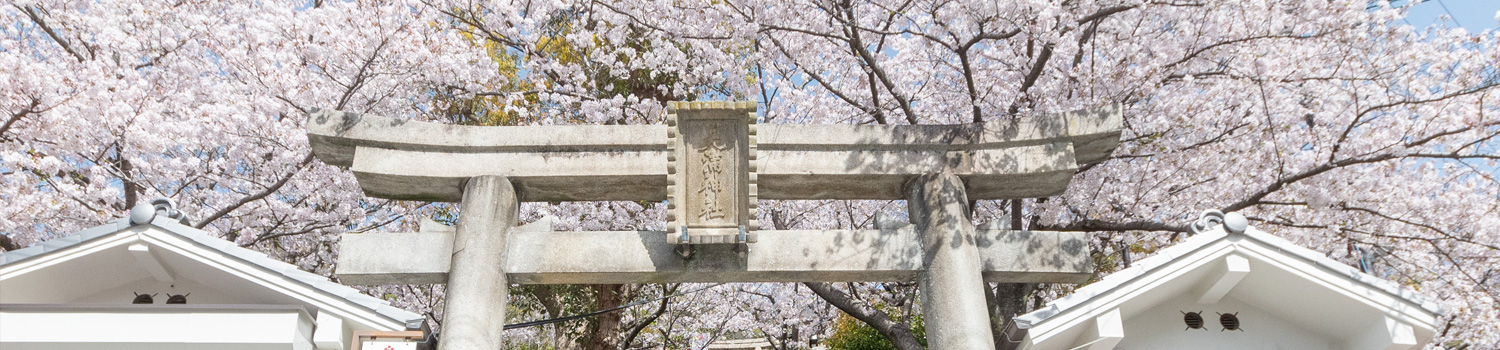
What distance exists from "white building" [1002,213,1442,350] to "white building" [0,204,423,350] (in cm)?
493

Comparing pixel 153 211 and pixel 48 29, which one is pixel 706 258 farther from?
pixel 48 29

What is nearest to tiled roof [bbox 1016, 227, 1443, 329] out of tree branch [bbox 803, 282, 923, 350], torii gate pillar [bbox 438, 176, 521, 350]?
tree branch [bbox 803, 282, 923, 350]

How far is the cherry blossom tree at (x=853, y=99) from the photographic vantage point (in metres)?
9.11

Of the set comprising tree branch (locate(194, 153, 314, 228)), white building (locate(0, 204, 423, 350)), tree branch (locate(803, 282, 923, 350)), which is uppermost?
tree branch (locate(194, 153, 314, 228))

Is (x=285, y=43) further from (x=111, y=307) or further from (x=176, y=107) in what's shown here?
(x=111, y=307)

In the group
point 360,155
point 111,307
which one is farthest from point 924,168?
point 111,307

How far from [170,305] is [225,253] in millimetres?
481

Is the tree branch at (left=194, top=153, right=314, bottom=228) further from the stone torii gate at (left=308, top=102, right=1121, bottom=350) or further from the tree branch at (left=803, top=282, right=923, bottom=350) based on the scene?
the tree branch at (left=803, top=282, right=923, bottom=350)

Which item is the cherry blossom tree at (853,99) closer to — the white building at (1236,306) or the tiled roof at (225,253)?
the white building at (1236,306)

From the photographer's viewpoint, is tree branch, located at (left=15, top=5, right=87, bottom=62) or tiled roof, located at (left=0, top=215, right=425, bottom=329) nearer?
tiled roof, located at (left=0, top=215, right=425, bottom=329)

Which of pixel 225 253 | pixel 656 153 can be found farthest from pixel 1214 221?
pixel 225 253

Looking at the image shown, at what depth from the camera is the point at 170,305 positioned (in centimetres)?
594

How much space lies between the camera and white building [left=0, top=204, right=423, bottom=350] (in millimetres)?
5898

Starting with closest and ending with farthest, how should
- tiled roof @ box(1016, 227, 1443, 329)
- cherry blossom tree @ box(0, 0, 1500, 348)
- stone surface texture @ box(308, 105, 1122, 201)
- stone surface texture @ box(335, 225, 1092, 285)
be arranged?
1. tiled roof @ box(1016, 227, 1443, 329)
2. stone surface texture @ box(335, 225, 1092, 285)
3. stone surface texture @ box(308, 105, 1122, 201)
4. cherry blossom tree @ box(0, 0, 1500, 348)
